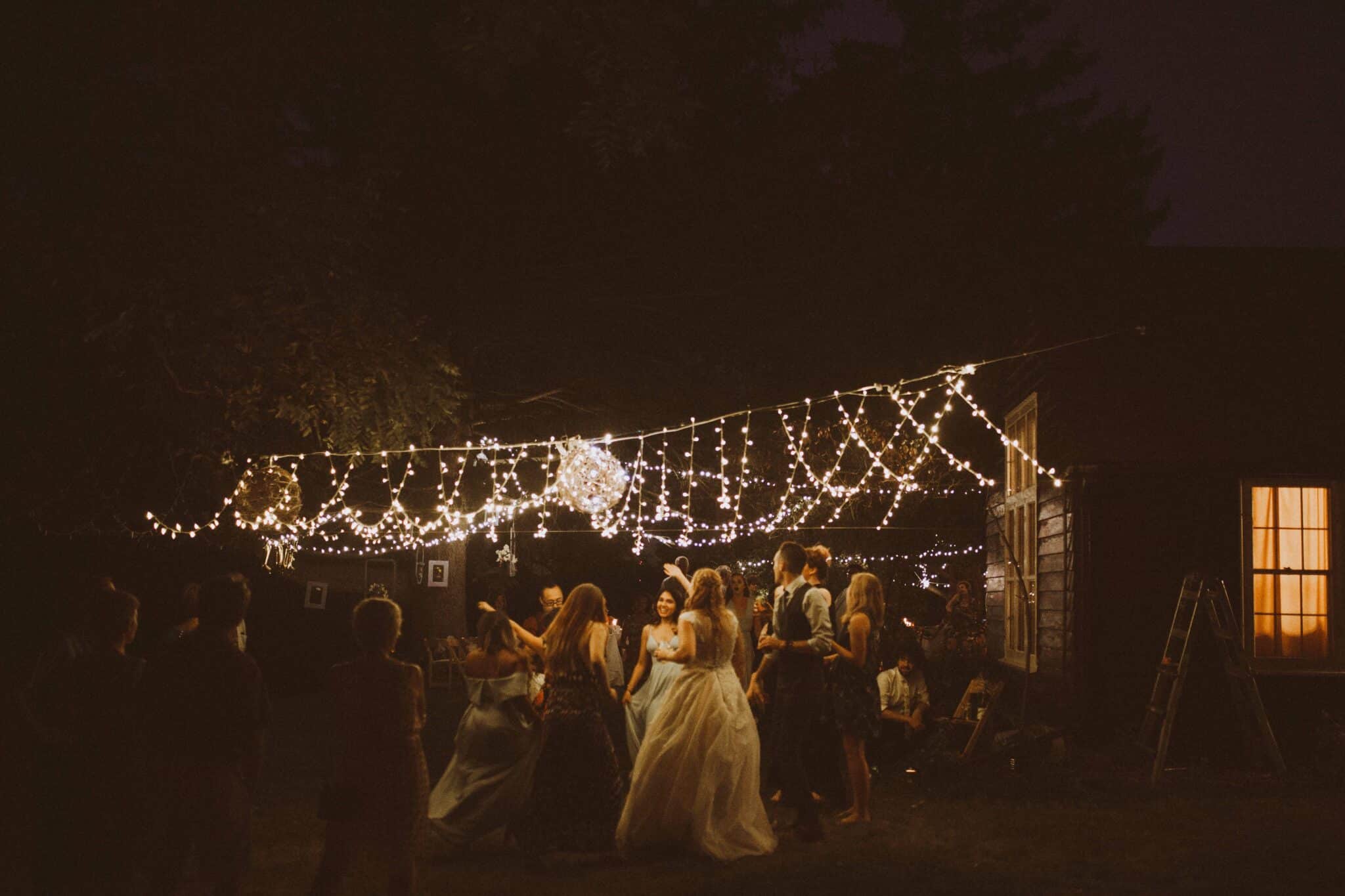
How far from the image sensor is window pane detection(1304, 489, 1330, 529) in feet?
33.4

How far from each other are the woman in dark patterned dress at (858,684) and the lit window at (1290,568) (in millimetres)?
3808

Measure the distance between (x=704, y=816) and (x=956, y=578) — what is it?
13.2 metres

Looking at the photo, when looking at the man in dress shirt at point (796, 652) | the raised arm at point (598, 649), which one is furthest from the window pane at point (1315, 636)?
the raised arm at point (598, 649)

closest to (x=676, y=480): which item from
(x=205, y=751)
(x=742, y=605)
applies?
(x=742, y=605)

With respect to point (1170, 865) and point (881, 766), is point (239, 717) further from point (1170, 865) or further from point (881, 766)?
point (881, 766)

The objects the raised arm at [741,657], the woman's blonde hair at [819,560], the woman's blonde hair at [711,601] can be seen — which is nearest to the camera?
the woman's blonde hair at [711,601]

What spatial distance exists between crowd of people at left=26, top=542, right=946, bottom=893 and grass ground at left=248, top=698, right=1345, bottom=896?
1.03 ft

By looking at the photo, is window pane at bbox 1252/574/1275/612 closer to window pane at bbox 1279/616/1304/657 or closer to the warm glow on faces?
window pane at bbox 1279/616/1304/657

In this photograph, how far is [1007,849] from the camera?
Result: 6.81 meters

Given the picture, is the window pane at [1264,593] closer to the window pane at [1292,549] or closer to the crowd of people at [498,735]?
the window pane at [1292,549]

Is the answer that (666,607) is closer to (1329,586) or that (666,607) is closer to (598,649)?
(598,649)

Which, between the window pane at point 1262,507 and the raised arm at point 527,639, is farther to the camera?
the window pane at point 1262,507

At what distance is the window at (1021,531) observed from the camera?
11.1 meters

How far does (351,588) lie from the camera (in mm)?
22500
